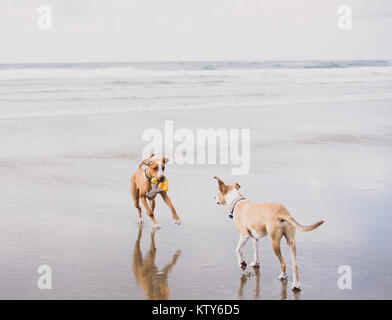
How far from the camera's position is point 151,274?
616 centimetres

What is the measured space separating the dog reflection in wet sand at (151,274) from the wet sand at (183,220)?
0.01m

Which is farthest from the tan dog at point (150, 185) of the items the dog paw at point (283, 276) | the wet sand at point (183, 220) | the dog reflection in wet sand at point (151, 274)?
the dog paw at point (283, 276)

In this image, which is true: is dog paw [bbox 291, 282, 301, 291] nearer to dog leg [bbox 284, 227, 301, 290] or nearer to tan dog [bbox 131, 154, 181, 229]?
dog leg [bbox 284, 227, 301, 290]

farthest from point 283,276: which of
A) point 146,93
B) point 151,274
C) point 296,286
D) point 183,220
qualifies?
point 146,93

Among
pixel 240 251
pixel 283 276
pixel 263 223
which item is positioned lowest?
pixel 283 276

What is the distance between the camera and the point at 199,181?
9.95 m

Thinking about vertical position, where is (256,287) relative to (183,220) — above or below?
below

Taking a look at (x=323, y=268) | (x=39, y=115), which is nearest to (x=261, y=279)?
(x=323, y=268)

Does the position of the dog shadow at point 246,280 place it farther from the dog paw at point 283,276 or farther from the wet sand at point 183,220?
the dog paw at point 283,276

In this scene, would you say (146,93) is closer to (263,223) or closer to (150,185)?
(150,185)

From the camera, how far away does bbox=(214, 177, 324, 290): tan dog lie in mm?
5730

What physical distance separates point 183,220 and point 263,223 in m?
2.09

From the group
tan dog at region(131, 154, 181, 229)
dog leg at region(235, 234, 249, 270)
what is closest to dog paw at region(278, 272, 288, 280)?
dog leg at region(235, 234, 249, 270)

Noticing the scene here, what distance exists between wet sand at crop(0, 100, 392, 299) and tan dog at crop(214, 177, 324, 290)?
0.60ft
